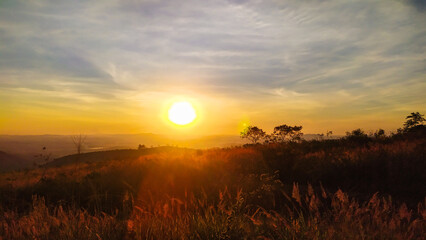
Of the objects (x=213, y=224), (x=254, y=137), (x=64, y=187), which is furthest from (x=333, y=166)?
(x=254, y=137)

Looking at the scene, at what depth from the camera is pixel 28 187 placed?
10789 millimetres

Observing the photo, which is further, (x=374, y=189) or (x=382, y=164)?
(x=382, y=164)

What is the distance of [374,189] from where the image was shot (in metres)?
9.71

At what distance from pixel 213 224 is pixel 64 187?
7.60m

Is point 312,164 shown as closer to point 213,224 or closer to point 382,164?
point 382,164


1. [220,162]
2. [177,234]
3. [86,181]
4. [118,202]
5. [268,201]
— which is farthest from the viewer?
[220,162]

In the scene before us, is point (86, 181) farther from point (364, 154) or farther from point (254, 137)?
point (254, 137)

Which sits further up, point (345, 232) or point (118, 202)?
point (345, 232)

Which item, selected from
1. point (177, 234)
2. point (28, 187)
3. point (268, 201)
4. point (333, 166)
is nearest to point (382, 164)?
point (333, 166)

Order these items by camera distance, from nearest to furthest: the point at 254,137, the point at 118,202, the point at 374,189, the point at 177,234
A: the point at 177,234, the point at 118,202, the point at 374,189, the point at 254,137

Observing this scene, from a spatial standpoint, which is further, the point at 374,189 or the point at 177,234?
the point at 374,189

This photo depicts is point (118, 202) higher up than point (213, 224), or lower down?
lower down

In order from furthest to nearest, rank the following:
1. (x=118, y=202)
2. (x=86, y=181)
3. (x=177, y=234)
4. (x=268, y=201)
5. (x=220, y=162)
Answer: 1. (x=220, y=162)
2. (x=86, y=181)
3. (x=118, y=202)
4. (x=268, y=201)
5. (x=177, y=234)

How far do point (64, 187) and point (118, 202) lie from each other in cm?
250
